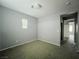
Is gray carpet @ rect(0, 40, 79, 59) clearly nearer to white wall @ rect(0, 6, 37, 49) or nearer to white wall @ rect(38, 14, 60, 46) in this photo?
white wall @ rect(0, 6, 37, 49)

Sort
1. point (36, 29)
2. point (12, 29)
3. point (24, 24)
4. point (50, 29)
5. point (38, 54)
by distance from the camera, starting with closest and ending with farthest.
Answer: point (38, 54) → point (12, 29) → point (24, 24) → point (50, 29) → point (36, 29)

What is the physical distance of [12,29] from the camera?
3178 millimetres

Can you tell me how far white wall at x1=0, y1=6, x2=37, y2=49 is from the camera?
279 centimetres

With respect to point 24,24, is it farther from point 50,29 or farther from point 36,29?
point 50,29

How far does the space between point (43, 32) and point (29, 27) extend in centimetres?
155

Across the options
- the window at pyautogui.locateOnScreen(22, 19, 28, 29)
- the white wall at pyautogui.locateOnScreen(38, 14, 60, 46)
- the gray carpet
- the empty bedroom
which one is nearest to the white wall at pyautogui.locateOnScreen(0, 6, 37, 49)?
the empty bedroom

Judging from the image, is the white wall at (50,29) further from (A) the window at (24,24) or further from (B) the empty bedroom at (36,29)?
(A) the window at (24,24)

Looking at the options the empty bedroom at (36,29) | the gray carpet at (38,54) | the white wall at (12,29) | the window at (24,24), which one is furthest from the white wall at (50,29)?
the window at (24,24)

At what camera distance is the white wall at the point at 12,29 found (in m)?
2.79

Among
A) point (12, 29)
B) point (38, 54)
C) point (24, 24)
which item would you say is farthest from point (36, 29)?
point (38, 54)

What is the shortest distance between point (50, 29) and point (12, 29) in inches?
121

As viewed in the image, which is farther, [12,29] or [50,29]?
[50,29]

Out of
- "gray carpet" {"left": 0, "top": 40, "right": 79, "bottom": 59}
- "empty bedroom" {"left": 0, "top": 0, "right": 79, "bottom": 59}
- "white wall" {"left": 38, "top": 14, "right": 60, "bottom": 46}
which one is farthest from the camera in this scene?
"white wall" {"left": 38, "top": 14, "right": 60, "bottom": 46}

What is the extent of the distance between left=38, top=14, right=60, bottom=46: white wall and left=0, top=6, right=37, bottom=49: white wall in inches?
57.7
